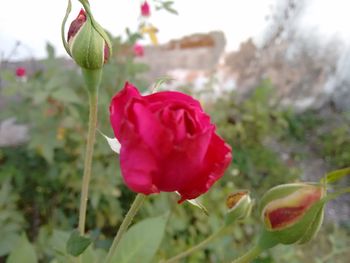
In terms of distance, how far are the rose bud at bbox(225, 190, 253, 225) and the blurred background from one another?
0.05m

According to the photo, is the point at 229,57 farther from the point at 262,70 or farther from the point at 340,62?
the point at 340,62

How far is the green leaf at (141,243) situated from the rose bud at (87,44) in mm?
224

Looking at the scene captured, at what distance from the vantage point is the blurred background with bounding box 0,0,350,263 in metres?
1.21

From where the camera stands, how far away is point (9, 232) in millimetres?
900

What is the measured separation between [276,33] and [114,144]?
→ 2.20 meters

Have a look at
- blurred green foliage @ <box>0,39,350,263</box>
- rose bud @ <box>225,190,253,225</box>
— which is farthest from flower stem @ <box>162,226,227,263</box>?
blurred green foliage @ <box>0,39,350,263</box>

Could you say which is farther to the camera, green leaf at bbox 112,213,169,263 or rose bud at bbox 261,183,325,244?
green leaf at bbox 112,213,169,263

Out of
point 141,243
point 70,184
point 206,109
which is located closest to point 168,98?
point 141,243

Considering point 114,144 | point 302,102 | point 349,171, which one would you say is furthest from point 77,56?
point 302,102

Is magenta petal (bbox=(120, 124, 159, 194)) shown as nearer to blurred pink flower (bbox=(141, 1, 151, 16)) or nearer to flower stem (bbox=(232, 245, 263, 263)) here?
flower stem (bbox=(232, 245, 263, 263))

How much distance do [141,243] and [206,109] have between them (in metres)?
1.41

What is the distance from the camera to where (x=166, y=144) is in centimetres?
34

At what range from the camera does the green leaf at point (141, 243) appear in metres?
0.56

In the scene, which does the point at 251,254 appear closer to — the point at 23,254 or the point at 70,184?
the point at 23,254
